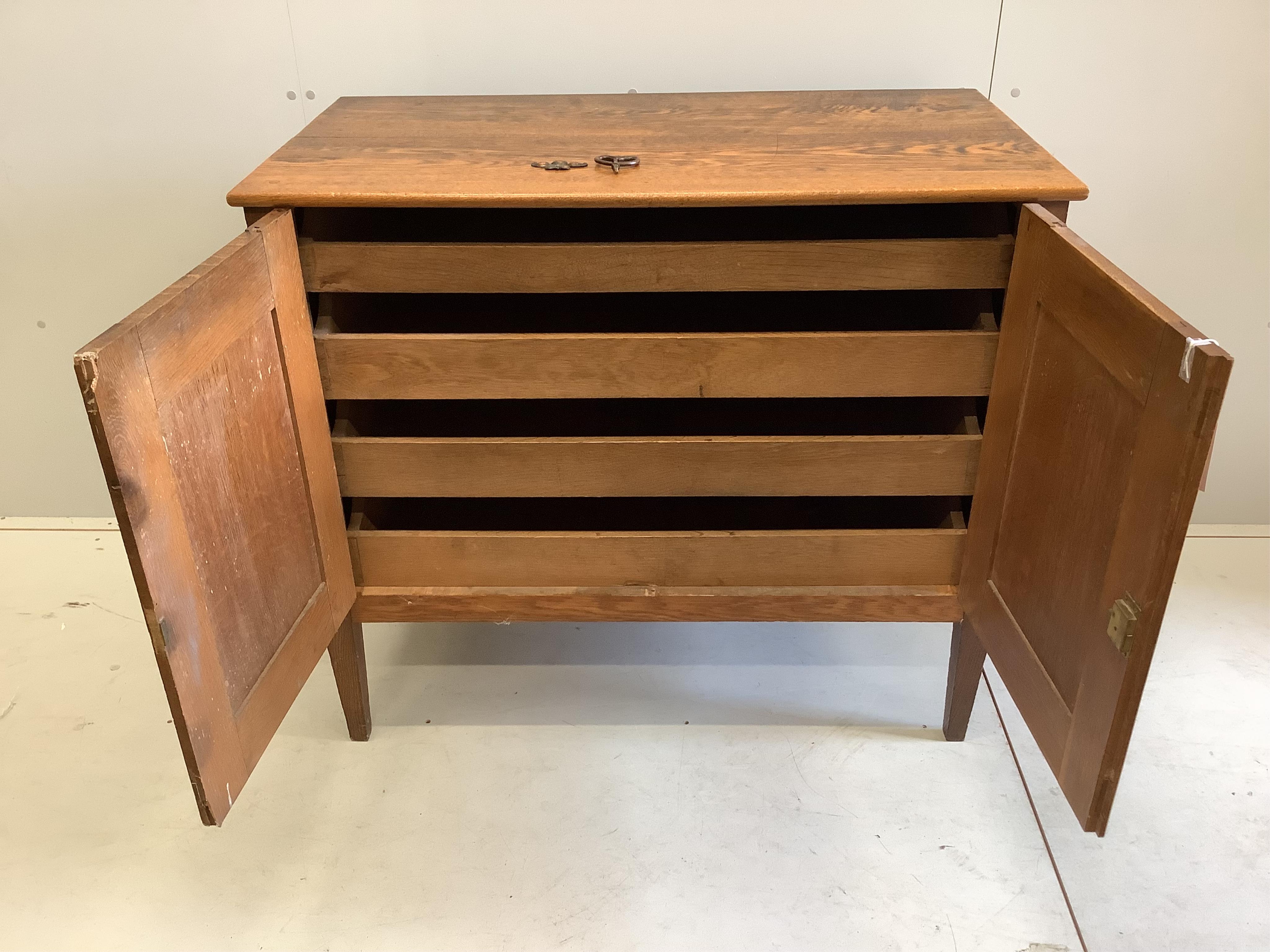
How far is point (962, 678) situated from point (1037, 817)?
204 mm

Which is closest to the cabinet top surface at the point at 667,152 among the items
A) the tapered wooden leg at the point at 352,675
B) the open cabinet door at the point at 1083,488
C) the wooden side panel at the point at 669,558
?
the open cabinet door at the point at 1083,488

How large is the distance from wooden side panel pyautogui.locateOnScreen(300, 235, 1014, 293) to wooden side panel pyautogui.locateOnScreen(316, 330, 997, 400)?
6 centimetres

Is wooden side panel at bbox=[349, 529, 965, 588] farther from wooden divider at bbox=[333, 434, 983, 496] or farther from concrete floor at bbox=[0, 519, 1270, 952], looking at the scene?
concrete floor at bbox=[0, 519, 1270, 952]

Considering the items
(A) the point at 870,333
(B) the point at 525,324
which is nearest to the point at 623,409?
(B) the point at 525,324

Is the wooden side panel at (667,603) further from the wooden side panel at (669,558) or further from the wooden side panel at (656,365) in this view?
the wooden side panel at (656,365)

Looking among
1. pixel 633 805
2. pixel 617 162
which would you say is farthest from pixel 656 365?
pixel 633 805

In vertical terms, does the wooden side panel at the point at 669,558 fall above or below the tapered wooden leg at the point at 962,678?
above

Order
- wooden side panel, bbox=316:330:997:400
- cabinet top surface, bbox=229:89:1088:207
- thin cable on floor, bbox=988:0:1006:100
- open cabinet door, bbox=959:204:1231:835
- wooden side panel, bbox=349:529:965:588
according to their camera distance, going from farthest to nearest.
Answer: thin cable on floor, bbox=988:0:1006:100
wooden side panel, bbox=349:529:965:588
wooden side panel, bbox=316:330:997:400
cabinet top surface, bbox=229:89:1088:207
open cabinet door, bbox=959:204:1231:835

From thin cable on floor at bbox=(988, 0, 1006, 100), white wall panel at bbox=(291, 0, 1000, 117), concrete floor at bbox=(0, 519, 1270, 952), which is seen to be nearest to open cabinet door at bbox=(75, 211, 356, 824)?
concrete floor at bbox=(0, 519, 1270, 952)

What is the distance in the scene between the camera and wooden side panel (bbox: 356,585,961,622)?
138 centimetres

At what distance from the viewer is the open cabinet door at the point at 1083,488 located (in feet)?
2.82

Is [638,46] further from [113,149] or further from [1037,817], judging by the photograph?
[1037,817]

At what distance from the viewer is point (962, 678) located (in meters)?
1.44

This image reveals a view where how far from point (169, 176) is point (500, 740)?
1.10 m
